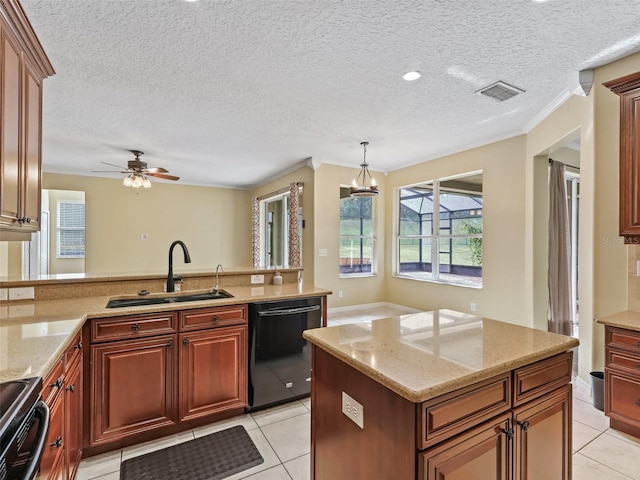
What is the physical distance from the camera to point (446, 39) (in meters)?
2.30

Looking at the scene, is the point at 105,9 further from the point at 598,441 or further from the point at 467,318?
the point at 598,441

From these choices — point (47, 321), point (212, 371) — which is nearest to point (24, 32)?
point (47, 321)

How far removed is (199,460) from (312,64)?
2.94 m

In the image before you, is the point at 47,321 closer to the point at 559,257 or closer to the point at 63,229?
the point at 559,257

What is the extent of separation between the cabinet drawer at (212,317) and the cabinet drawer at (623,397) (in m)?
2.67

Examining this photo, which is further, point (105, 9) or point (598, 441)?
point (598, 441)

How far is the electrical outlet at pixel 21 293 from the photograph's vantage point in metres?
2.29

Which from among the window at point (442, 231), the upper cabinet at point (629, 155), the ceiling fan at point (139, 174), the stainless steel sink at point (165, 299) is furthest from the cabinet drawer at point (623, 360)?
the ceiling fan at point (139, 174)

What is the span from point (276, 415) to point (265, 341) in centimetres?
61

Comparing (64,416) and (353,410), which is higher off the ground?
(353,410)

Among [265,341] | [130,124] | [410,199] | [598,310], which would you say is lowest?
[265,341]

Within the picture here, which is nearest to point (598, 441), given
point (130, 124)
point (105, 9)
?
point (105, 9)

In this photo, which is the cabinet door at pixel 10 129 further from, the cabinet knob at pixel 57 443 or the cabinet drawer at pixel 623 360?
the cabinet drawer at pixel 623 360

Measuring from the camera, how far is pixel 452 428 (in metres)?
1.07
